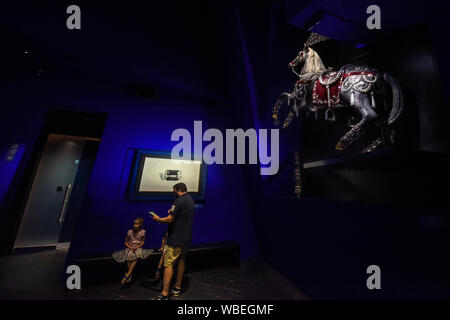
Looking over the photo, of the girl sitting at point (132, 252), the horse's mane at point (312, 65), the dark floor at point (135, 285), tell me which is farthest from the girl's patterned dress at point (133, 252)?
the horse's mane at point (312, 65)

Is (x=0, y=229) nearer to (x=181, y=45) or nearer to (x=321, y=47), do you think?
(x=181, y=45)

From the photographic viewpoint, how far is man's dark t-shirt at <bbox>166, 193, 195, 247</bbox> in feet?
Result: 7.58

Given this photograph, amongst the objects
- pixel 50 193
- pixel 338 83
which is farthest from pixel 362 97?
pixel 50 193

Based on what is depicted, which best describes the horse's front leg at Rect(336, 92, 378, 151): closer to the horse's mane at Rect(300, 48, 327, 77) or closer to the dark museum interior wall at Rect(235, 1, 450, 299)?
A: the dark museum interior wall at Rect(235, 1, 450, 299)

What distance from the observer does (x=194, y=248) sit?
10.3 ft

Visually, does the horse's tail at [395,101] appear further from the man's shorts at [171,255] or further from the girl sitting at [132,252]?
the girl sitting at [132,252]

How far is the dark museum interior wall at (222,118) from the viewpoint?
62.7 inches

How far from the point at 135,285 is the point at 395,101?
154 inches

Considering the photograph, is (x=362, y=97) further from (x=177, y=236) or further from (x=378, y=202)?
(x=177, y=236)

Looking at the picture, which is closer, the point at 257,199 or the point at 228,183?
the point at 257,199

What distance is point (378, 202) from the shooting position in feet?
6.43

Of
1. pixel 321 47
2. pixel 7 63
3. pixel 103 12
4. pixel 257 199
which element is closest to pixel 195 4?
pixel 103 12

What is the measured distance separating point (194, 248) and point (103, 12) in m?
4.48

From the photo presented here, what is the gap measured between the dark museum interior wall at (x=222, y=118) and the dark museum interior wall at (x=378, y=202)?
0.01m
